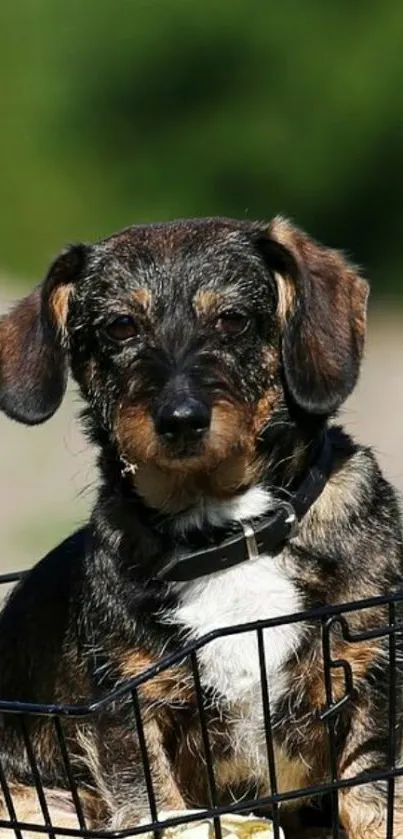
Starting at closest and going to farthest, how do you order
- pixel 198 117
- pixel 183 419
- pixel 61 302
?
pixel 183 419 → pixel 61 302 → pixel 198 117

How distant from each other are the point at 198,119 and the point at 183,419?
7585 millimetres

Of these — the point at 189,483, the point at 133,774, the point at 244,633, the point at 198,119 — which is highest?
the point at 198,119

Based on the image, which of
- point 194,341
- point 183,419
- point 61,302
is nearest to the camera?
point 183,419

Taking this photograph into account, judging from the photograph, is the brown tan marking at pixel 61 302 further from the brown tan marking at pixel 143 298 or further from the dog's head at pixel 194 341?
the brown tan marking at pixel 143 298

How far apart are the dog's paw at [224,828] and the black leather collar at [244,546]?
47 centimetres

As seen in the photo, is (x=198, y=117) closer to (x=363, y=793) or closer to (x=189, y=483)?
(x=189, y=483)

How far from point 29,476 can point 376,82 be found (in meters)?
4.29

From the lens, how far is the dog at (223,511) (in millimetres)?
3521

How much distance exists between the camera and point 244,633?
3.52m

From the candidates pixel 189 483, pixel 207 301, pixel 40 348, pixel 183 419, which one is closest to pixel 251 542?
pixel 189 483

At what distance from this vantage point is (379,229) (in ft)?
31.0

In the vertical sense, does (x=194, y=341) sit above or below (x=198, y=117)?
below

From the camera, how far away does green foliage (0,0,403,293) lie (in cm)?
976

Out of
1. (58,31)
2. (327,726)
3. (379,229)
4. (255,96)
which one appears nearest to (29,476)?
(379,229)
